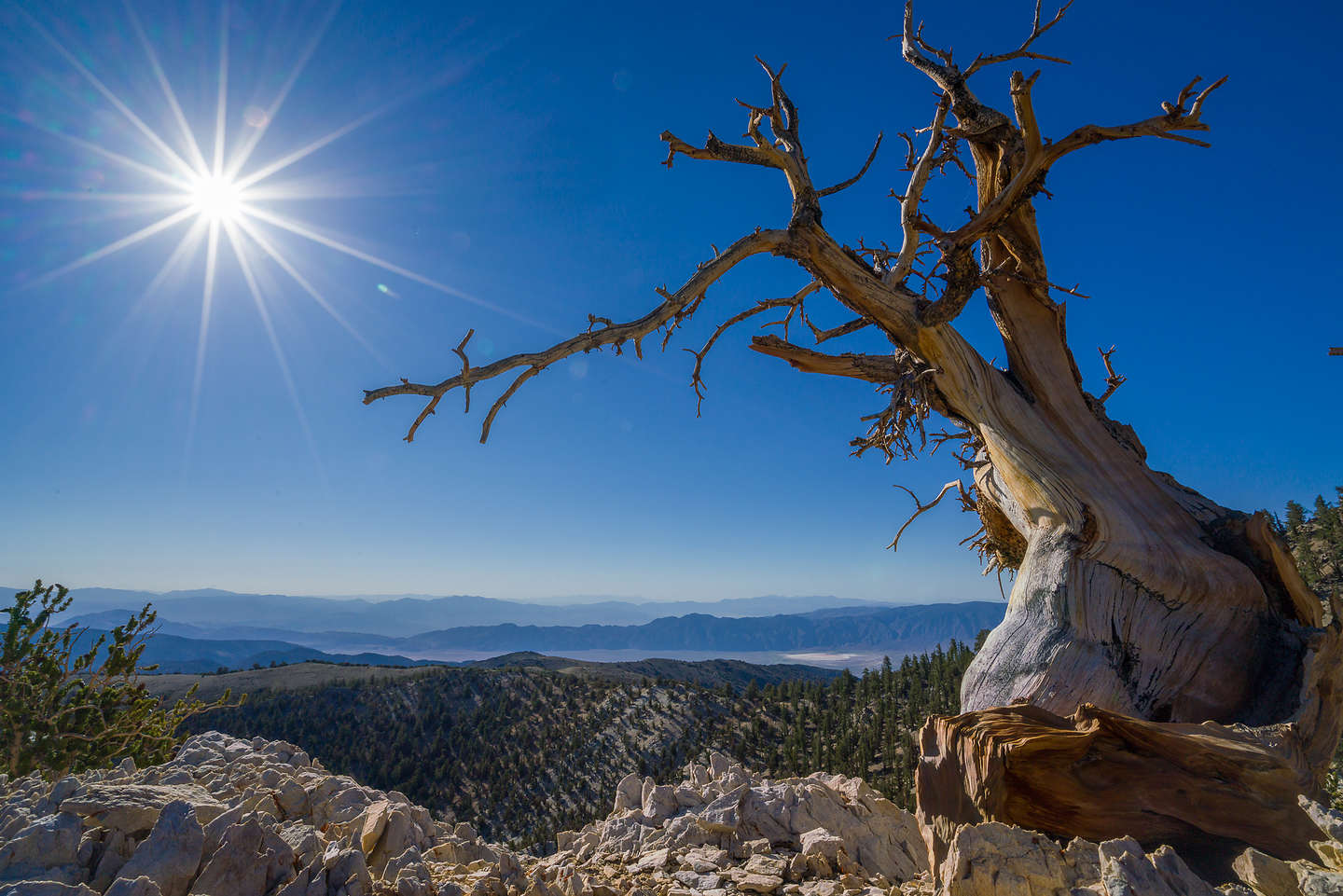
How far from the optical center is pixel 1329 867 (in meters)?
2.42

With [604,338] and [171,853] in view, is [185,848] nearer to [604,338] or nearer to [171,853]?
[171,853]

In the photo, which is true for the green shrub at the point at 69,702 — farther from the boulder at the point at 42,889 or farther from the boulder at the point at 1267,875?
the boulder at the point at 1267,875

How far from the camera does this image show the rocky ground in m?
2.65

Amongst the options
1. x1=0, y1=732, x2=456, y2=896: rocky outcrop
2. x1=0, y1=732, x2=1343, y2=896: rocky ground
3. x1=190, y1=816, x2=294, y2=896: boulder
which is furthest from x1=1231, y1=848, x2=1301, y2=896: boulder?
x1=190, y1=816, x2=294, y2=896: boulder

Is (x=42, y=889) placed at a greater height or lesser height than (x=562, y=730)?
greater

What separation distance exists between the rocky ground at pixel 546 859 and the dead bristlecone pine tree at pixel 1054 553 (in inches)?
22.7

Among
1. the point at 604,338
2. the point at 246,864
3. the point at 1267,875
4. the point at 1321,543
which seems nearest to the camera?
the point at 1267,875

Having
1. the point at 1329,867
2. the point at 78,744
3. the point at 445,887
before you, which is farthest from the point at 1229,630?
the point at 78,744

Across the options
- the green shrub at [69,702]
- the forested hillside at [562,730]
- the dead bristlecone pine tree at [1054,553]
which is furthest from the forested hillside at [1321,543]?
the green shrub at [69,702]

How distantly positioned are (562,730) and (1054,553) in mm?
56714

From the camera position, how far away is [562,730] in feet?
180

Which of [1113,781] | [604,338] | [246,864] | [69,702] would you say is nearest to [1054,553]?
[1113,781]

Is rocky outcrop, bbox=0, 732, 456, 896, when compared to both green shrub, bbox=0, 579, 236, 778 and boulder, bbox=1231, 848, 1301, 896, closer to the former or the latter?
boulder, bbox=1231, 848, 1301, 896

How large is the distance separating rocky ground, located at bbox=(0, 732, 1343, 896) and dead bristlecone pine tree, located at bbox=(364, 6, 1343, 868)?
576mm
